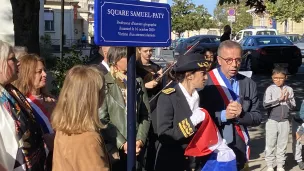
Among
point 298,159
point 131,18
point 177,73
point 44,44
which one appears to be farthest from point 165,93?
point 44,44

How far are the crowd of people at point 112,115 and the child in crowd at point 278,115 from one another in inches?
100.0

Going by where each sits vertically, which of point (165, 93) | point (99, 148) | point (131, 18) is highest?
point (131, 18)

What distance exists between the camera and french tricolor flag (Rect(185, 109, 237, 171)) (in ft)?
12.6

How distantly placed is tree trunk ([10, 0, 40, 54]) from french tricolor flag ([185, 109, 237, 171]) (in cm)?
475

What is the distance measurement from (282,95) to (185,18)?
47480 millimetres

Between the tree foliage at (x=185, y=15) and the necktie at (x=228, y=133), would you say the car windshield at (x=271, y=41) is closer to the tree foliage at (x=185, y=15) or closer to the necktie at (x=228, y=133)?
the necktie at (x=228, y=133)

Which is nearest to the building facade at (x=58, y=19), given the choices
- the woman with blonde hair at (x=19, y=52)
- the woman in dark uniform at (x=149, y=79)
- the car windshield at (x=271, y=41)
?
the car windshield at (x=271, y=41)

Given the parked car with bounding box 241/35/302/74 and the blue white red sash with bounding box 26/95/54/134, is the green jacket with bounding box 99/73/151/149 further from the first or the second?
the parked car with bounding box 241/35/302/74

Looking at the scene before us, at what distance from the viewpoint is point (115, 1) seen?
310cm

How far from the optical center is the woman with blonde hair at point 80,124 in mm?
3068

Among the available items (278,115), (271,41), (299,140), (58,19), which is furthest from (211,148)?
(58,19)

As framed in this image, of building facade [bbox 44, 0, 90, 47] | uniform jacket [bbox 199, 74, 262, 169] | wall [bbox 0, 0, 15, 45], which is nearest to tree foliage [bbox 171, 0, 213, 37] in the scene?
building facade [bbox 44, 0, 90, 47]

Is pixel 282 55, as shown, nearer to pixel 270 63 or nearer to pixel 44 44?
pixel 270 63

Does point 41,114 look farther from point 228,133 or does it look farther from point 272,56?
point 272,56
